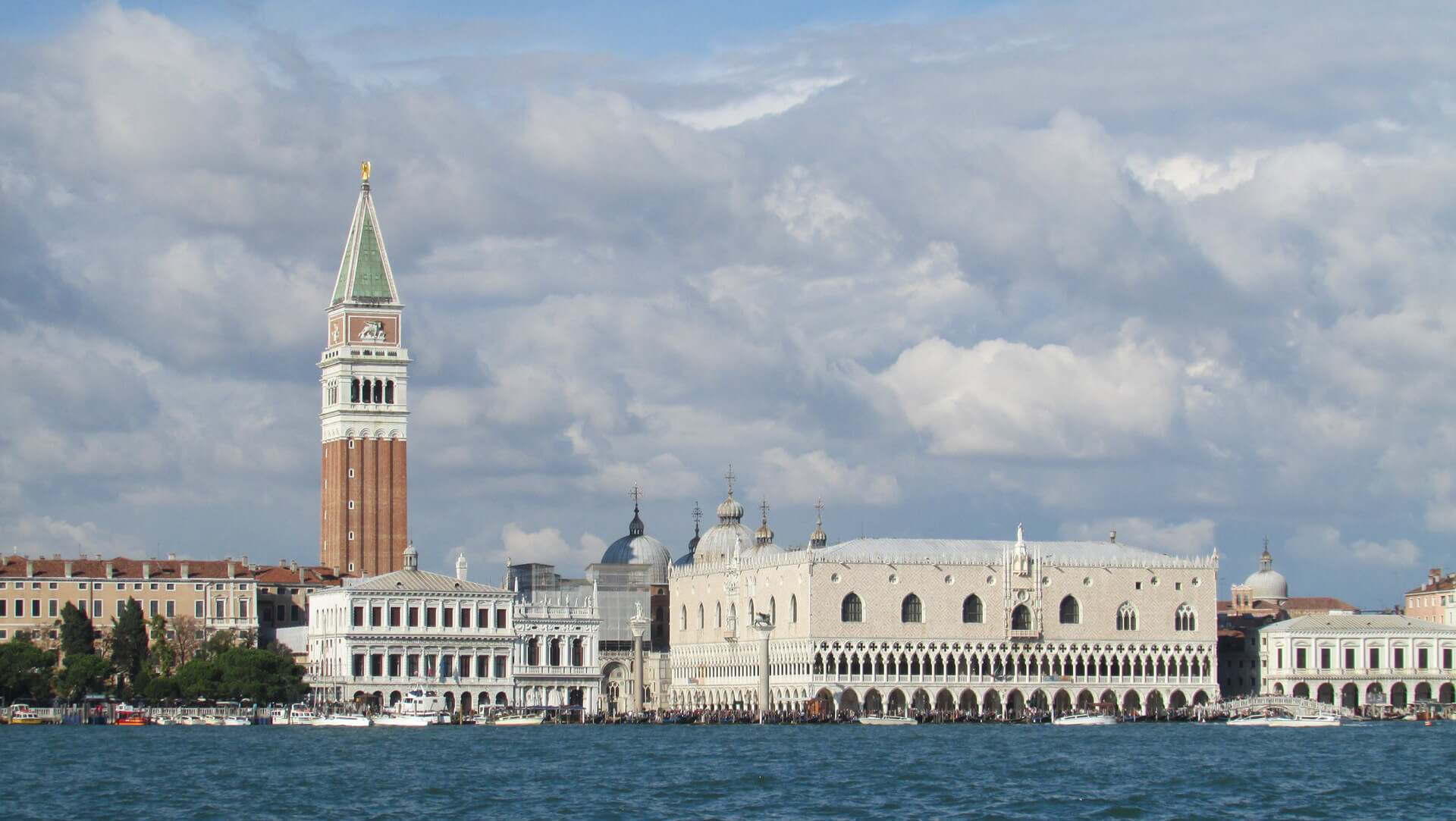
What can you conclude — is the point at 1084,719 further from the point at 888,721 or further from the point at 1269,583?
the point at 1269,583

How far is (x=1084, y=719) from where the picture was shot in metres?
116

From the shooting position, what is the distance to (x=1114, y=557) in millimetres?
128250

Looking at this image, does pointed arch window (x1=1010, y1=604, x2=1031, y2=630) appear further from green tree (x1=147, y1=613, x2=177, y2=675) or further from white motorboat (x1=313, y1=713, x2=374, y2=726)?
green tree (x1=147, y1=613, x2=177, y2=675)

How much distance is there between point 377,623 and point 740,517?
104ft

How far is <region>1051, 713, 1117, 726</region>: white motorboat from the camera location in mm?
114750

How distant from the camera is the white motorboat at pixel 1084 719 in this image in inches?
4518

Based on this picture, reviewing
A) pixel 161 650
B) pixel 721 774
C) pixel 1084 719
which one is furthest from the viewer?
pixel 161 650

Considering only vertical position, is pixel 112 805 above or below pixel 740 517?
below

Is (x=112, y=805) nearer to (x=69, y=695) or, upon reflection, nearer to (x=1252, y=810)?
(x=1252, y=810)

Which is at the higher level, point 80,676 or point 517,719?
point 80,676

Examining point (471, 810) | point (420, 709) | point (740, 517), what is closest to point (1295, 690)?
point (740, 517)

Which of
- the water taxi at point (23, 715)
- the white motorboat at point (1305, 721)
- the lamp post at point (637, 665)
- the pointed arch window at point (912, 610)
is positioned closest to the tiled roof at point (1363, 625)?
the white motorboat at point (1305, 721)

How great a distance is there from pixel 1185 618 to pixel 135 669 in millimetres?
56943

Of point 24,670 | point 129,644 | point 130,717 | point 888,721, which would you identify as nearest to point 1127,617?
point 888,721
